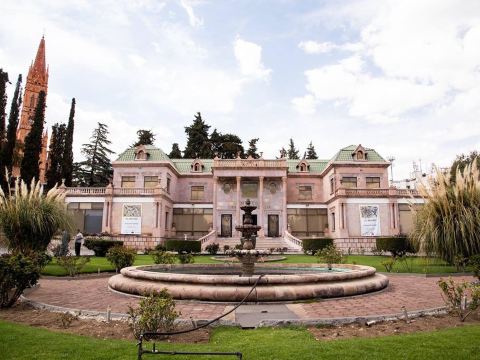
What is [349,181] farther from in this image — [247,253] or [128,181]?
[247,253]

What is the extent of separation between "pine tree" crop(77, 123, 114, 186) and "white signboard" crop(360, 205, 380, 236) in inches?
1708

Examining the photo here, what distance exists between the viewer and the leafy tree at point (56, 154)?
41556mm

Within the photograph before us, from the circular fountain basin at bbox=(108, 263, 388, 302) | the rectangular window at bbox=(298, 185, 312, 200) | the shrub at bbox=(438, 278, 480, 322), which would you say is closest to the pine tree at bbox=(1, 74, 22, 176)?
the rectangular window at bbox=(298, 185, 312, 200)

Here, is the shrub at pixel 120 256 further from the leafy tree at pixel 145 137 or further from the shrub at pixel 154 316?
the leafy tree at pixel 145 137

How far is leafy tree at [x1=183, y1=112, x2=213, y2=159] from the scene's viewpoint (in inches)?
2378

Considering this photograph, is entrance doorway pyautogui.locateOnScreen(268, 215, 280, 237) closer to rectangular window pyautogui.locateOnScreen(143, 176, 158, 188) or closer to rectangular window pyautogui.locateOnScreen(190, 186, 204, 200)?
rectangular window pyautogui.locateOnScreen(190, 186, 204, 200)

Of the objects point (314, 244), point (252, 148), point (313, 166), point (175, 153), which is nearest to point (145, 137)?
point (175, 153)

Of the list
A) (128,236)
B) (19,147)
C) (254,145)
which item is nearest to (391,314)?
(128,236)

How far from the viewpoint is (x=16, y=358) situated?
4.67 metres

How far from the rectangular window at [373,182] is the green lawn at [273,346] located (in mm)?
35206

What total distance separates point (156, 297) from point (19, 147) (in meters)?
39.9

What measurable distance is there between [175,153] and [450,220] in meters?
52.4

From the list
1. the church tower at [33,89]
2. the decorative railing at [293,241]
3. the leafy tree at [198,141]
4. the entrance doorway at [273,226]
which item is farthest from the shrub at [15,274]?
the church tower at [33,89]

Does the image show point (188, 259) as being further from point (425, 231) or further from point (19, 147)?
point (19, 147)
